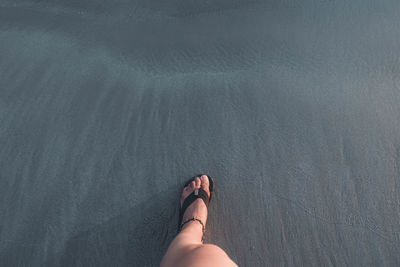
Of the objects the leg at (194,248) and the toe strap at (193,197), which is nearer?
A: the leg at (194,248)

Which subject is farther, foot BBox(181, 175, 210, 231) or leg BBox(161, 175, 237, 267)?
foot BBox(181, 175, 210, 231)

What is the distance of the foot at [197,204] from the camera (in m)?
1.50

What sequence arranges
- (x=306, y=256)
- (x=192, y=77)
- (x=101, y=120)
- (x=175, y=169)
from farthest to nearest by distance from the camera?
(x=192, y=77), (x=101, y=120), (x=175, y=169), (x=306, y=256)

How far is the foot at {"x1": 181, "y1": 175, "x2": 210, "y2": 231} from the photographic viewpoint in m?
1.50

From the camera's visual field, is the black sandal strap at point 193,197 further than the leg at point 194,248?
Yes

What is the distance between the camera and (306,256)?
1433mm

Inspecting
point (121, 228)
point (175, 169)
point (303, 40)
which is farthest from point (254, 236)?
point (303, 40)

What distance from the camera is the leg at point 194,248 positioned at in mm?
1168

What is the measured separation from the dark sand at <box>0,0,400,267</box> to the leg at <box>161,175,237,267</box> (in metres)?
0.10

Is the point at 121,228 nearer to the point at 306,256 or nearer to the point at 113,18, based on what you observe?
the point at 306,256

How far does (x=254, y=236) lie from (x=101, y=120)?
1153mm

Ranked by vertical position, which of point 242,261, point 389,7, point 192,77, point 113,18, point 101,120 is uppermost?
point 389,7

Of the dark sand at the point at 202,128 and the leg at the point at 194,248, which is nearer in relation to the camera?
the leg at the point at 194,248

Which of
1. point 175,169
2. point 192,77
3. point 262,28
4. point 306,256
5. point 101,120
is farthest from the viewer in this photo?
point 262,28
